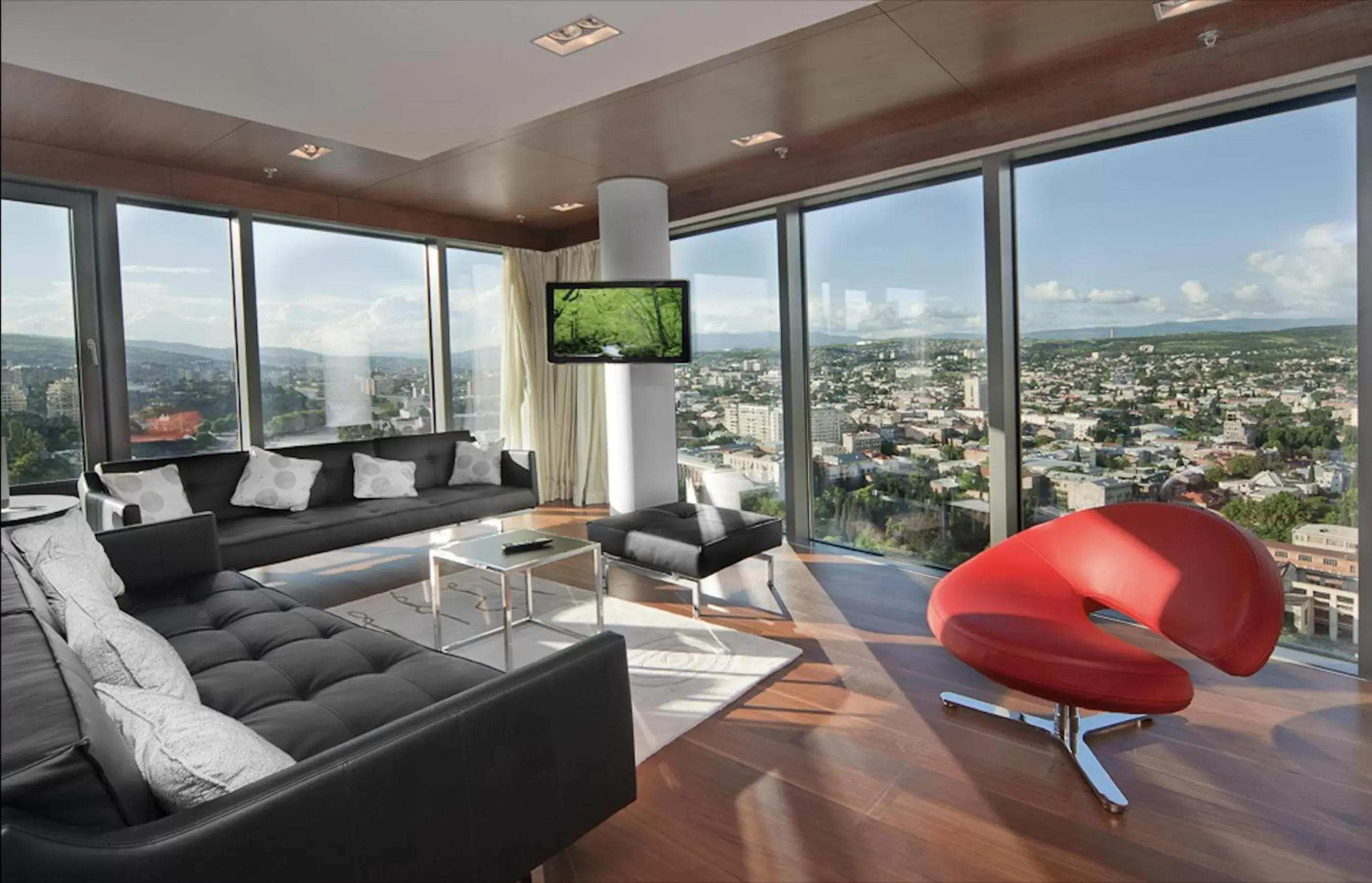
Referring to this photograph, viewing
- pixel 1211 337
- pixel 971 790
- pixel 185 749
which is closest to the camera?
pixel 185 749

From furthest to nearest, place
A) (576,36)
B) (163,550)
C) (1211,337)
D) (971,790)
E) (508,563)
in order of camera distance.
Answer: (1211,337) → (508,563) → (163,550) → (576,36) → (971,790)

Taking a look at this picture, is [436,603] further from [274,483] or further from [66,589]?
[274,483]

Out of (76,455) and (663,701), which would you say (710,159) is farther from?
(76,455)

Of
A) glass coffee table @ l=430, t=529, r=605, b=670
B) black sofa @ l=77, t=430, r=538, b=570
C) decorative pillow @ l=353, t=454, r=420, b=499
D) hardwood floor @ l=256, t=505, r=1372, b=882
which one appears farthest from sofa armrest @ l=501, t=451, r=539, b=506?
hardwood floor @ l=256, t=505, r=1372, b=882

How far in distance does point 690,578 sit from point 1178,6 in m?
3.07

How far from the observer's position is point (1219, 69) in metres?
3.20

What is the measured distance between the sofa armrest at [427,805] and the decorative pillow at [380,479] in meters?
3.66

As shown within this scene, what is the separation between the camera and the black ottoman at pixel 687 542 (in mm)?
3807

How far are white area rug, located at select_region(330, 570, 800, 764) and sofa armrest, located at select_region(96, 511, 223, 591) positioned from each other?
0.80 meters

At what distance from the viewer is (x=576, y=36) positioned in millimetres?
2785

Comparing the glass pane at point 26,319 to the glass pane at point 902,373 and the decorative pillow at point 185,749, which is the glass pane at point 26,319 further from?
the glass pane at point 902,373

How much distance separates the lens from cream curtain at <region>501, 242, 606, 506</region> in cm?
695

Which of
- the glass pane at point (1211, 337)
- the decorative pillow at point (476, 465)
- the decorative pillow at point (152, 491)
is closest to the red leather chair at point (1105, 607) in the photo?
the glass pane at point (1211, 337)

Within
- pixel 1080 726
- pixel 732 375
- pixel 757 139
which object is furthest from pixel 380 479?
pixel 1080 726
